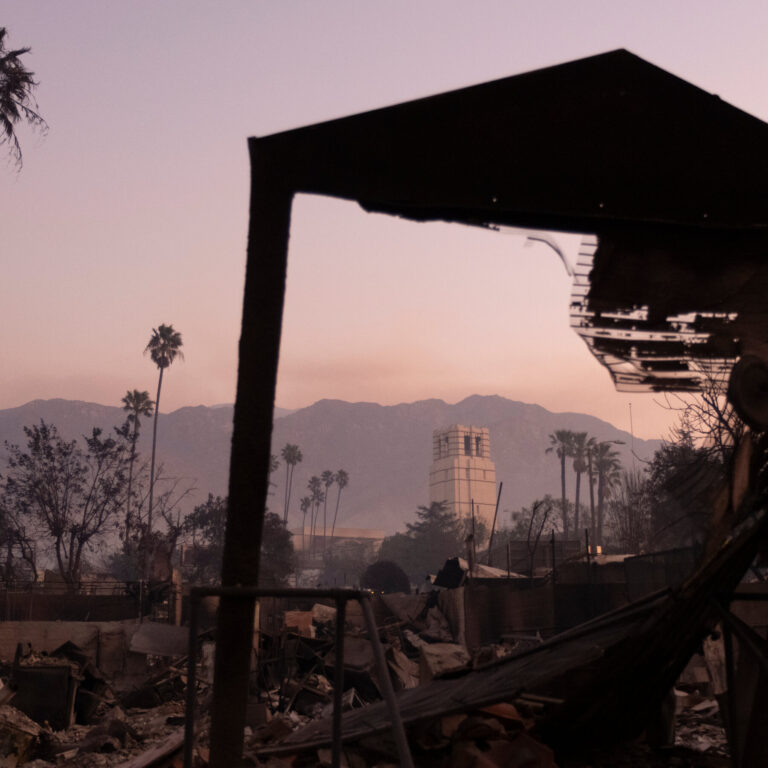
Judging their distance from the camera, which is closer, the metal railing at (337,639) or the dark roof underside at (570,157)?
the metal railing at (337,639)

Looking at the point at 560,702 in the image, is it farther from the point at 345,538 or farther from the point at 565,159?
the point at 345,538

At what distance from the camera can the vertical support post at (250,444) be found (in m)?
3.84

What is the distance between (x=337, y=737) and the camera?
3.64m

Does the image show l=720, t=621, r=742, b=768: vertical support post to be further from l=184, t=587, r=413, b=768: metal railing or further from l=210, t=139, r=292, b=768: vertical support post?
l=210, t=139, r=292, b=768: vertical support post

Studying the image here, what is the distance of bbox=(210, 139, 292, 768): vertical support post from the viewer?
384 centimetres

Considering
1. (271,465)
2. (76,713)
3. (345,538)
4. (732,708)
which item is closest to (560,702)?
(732,708)

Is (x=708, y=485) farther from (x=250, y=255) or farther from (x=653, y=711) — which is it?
(x=250, y=255)

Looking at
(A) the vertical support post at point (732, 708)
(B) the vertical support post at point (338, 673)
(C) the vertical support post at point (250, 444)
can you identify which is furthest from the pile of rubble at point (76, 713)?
(B) the vertical support post at point (338, 673)

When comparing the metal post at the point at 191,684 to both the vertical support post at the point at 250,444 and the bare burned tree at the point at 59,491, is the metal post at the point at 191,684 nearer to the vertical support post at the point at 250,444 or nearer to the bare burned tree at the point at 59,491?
the vertical support post at the point at 250,444

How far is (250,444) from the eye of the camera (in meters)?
3.95

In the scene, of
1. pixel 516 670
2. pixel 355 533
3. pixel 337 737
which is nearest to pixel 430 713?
pixel 516 670

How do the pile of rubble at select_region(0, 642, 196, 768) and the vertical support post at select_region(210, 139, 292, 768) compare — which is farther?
the pile of rubble at select_region(0, 642, 196, 768)

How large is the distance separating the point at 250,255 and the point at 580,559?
98.7 feet

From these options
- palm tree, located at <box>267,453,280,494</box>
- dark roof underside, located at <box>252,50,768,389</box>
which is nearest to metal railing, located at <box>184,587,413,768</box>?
palm tree, located at <box>267,453,280,494</box>
